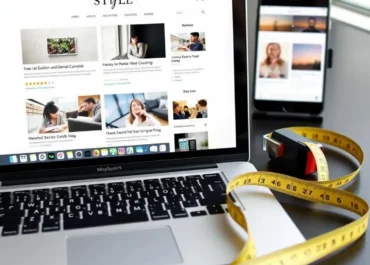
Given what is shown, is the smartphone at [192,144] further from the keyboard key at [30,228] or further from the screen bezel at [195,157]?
the keyboard key at [30,228]

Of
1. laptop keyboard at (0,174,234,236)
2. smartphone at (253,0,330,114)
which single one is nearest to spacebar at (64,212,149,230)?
laptop keyboard at (0,174,234,236)

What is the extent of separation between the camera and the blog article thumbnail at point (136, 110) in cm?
90

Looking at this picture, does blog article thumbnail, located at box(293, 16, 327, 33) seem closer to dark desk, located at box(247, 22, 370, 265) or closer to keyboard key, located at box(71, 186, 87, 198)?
dark desk, located at box(247, 22, 370, 265)

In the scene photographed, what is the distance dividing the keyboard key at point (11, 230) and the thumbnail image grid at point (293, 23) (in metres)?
0.65

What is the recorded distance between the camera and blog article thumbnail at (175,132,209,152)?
0.92 meters

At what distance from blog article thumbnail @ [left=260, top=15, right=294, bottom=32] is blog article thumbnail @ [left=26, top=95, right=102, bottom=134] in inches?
17.2

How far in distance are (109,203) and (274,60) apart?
0.51 m

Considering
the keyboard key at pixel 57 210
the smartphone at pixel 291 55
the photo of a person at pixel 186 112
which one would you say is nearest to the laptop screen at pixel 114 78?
the photo of a person at pixel 186 112

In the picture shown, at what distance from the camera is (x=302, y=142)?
95 cm

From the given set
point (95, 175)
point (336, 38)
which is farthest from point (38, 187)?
point (336, 38)

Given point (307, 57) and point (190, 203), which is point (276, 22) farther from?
point (190, 203)

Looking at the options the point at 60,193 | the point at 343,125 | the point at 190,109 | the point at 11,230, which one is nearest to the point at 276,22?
the point at 343,125

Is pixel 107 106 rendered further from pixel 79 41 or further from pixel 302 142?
pixel 302 142

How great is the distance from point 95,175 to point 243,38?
0.32 m
